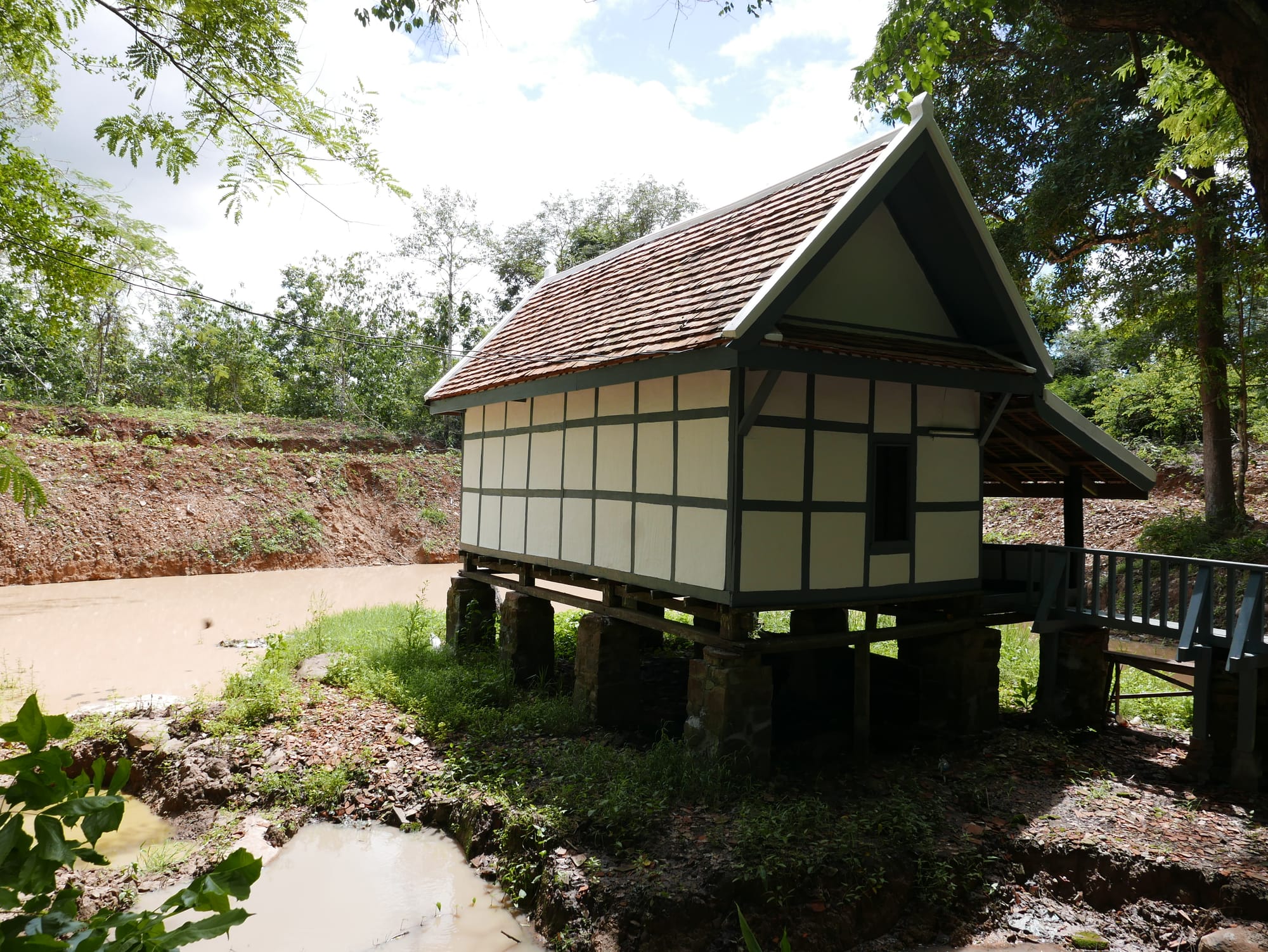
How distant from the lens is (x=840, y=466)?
8.37 metres

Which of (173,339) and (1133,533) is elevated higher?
(173,339)

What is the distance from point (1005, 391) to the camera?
29.6ft

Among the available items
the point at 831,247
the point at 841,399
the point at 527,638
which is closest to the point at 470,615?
the point at 527,638

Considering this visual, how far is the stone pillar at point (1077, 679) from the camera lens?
9805 mm

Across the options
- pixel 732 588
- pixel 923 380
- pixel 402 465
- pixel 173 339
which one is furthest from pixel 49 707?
pixel 173 339

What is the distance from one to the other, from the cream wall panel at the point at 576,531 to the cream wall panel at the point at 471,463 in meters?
3.17

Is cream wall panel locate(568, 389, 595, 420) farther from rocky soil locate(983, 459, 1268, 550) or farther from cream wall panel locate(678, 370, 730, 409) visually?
rocky soil locate(983, 459, 1268, 550)

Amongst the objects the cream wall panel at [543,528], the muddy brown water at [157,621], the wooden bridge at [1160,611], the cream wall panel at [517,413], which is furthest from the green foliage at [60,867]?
the muddy brown water at [157,621]

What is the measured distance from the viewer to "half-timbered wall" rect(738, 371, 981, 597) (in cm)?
785

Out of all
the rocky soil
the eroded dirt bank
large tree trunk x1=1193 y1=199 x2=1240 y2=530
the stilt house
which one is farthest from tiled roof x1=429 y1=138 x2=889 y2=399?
the rocky soil

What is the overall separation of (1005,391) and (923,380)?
1526 millimetres

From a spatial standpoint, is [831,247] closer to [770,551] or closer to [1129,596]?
[770,551]

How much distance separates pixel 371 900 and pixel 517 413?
→ 7.05 m

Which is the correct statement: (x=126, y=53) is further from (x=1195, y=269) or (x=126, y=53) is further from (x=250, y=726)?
(x=1195, y=269)
